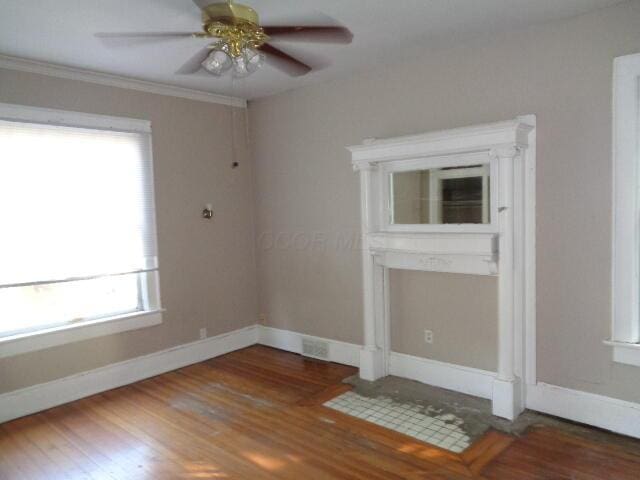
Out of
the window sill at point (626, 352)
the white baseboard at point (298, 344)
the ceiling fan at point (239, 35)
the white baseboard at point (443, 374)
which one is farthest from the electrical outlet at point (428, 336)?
the ceiling fan at point (239, 35)

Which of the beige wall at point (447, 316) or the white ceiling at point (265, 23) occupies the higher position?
the white ceiling at point (265, 23)

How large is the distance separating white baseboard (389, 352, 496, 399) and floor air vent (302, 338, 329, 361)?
72 centimetres

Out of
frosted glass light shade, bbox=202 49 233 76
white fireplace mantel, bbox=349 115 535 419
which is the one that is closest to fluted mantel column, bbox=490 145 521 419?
white fireplace mantel, bbox=349 115 535 419

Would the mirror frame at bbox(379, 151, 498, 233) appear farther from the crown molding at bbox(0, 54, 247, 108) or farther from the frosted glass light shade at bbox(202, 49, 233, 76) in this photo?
the crown molding at bbox(0, 54, 247, 108)

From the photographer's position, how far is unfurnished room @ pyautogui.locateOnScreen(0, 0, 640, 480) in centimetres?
267

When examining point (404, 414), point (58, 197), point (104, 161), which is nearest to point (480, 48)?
point (404, 414)

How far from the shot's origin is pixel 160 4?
8.19 feet

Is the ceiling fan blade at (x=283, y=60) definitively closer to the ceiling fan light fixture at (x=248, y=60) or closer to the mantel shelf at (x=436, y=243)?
the ceiling fan light fixture at (x=248, y=60)

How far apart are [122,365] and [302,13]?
312cm

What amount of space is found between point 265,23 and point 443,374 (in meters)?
2.80

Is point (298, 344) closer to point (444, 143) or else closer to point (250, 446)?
point (250, 446)

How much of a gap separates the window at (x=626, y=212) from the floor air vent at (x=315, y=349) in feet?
7.77

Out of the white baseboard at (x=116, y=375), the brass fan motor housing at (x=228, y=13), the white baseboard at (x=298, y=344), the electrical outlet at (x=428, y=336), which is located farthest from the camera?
the white baseboard at (x=298, y=344)

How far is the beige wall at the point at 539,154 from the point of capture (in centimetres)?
280
